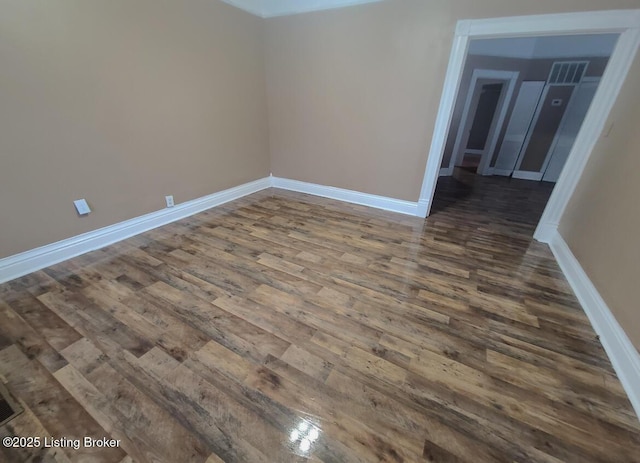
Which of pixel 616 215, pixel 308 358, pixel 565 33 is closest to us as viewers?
pixel 308 358

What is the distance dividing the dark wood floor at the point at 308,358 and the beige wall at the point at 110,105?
48 cm

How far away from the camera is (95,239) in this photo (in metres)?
2.30

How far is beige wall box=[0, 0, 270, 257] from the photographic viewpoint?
1769mm

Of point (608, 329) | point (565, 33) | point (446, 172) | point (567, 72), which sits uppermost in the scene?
point (567, 72)

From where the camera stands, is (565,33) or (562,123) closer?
(565,33)

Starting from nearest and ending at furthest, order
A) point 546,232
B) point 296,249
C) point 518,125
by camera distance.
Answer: point 296,249 → point 546,232 → point 518,125

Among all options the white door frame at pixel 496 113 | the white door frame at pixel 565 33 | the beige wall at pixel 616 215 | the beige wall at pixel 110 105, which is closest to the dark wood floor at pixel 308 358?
the beige wall at pixel 616 215

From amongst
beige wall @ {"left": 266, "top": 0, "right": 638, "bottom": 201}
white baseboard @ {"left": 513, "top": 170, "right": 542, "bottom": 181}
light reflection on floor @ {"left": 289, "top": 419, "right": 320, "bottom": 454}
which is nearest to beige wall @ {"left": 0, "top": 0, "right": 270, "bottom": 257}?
beige wall @ {"left": 266, "top": 0, "right": 638, "bottom": 201}

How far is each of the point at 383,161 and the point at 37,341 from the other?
331 centimetres

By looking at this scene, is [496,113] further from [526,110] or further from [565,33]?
[565,33]

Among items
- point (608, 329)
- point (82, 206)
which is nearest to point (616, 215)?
point (608, 329)

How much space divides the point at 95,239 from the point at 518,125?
6.94 metres

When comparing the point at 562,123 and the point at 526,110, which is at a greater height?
the point at 526,110

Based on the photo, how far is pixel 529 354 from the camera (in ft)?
4.79
